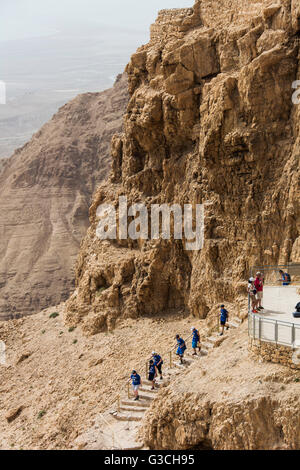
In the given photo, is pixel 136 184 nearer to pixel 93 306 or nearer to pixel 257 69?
pixel 93 306

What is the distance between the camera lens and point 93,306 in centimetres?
2936

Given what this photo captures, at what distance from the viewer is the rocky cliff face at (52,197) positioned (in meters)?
63.8

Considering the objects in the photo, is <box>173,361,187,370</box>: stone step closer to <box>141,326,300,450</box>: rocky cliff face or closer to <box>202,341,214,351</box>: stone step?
<box>202,341,214,351</box>: stone step

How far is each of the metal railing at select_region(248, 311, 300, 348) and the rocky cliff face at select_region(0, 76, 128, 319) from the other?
47.4 meters

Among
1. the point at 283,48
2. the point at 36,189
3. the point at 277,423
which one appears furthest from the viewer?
the point at 36,189

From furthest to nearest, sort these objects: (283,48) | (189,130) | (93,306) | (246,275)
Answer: (93,306) → (189,130) → (246,275) → (283,48)

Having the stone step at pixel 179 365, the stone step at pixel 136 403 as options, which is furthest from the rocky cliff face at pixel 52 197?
the stone step at pixel 136 403

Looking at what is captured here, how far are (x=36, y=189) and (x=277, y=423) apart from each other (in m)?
68.8

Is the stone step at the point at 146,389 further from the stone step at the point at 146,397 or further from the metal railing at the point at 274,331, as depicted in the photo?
the metal railing at the point at 274,331

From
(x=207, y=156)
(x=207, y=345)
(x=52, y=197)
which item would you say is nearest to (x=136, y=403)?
(x=207, y=345)

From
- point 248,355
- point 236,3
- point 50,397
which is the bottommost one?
point 50,397

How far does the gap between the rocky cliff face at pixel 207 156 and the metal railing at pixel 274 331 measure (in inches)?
272

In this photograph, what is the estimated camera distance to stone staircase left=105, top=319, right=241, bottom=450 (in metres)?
18.0

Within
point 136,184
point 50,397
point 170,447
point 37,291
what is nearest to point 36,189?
point 37,291
